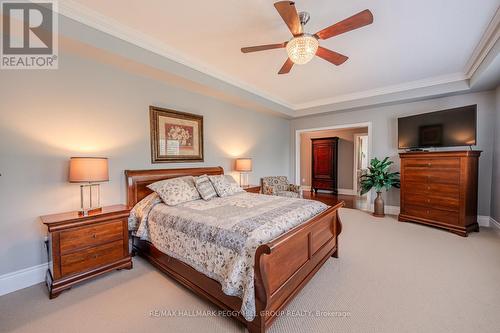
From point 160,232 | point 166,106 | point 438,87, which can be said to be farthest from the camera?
point 438,87

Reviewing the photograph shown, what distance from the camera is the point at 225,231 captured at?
68.8 inches

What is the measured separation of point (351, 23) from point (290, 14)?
51cm

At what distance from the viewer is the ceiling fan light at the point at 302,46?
197 cm

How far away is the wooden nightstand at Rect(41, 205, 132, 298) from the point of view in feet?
6.55

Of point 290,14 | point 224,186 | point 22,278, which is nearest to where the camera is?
point 290,14

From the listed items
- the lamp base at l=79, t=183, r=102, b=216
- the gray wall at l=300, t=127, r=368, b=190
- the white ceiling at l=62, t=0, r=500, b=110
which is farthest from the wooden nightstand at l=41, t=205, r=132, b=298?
the gray wall at l=300, t=127, r=368, b=190

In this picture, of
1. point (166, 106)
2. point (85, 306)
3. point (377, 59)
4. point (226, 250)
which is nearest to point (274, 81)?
point (377, 59)

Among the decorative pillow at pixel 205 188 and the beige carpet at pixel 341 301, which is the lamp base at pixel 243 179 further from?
the beige carpet at pixel 341 301

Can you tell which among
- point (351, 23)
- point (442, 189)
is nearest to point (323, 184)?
point (442, 189)

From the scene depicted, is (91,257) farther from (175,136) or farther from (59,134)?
(175,136)

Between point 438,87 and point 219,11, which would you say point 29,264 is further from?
point 438,87

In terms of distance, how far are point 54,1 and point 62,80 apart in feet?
2.44

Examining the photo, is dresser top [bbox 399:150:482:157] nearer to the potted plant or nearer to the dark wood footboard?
the potted plant

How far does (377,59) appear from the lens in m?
3.12
